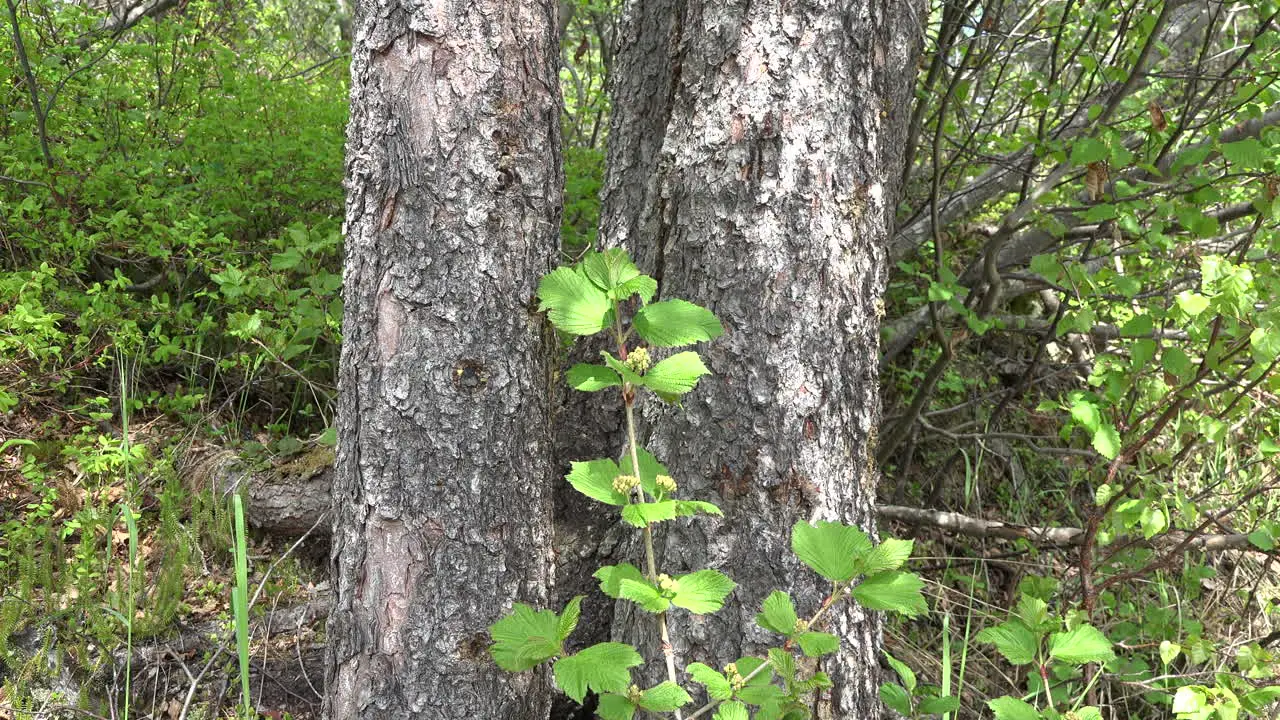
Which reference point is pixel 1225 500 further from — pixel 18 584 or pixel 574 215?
pixel 18 584

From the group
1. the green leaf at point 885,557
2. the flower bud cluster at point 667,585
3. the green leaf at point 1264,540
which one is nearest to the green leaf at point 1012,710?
the green leaf at point 885,557

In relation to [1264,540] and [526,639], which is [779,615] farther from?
[1264,540]

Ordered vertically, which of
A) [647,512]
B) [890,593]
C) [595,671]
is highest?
[647,512]

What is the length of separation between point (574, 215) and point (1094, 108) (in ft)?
6.59

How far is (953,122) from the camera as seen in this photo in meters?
4.90

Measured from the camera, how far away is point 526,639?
1203 millimetres

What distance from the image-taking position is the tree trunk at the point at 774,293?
1588 millimetres

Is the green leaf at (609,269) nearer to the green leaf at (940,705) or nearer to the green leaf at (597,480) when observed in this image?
the green leaf at (597,480)

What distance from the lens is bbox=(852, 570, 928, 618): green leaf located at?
120 cm

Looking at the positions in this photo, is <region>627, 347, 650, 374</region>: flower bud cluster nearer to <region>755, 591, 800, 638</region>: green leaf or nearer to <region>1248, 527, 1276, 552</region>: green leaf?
<region>755, 591, 800, 638</region>: green leaf

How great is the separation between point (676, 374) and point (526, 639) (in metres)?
0.43

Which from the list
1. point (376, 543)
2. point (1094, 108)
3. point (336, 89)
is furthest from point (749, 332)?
point (336, 89)

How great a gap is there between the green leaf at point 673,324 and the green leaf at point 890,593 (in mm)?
421

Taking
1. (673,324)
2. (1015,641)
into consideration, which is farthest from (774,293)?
(1015,641)
